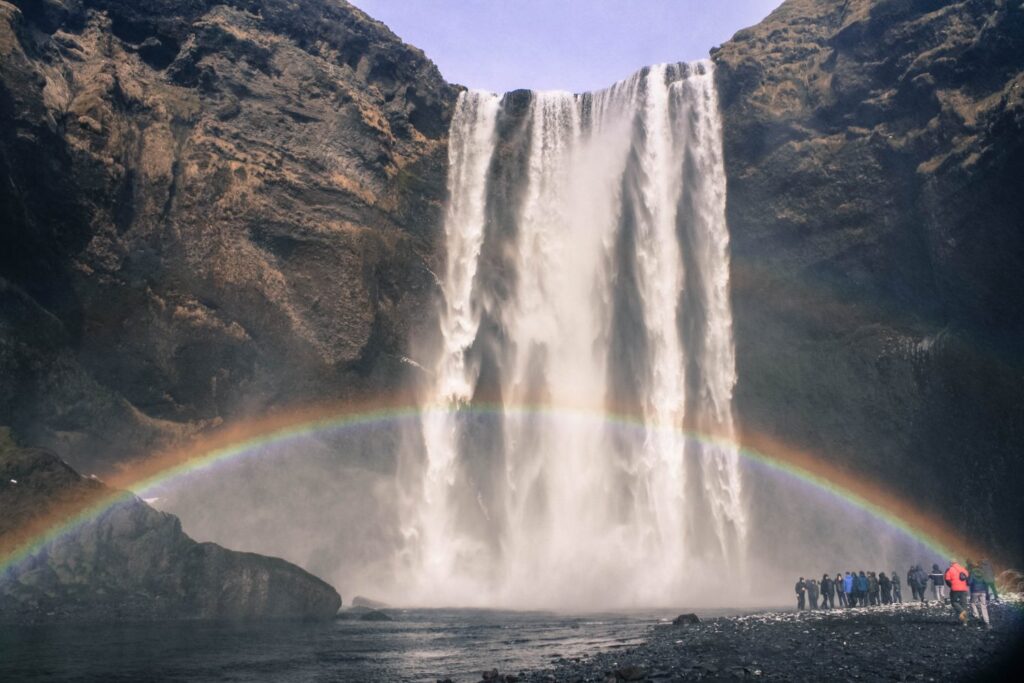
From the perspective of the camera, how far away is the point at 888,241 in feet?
131

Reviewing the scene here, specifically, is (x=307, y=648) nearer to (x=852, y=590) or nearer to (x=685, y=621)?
(x=685, y=621)

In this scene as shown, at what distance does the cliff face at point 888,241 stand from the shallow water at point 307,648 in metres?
18.1

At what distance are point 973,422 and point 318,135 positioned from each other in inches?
1432

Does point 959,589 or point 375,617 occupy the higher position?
point 959,589

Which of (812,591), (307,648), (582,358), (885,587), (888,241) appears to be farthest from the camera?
(582,358)

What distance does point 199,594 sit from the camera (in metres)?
28.7

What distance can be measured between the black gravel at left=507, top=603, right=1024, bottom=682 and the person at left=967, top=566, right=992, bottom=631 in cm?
39

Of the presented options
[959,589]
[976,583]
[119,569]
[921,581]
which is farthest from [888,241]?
[119,569]

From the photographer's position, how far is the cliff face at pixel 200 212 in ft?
119

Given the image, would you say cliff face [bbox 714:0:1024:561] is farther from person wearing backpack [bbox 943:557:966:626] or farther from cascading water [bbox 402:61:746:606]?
person wearing backpack [bbox 943:557:966:626]

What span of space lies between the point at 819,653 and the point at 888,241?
2929cm

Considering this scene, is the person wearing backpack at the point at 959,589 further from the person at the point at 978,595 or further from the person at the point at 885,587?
the person at the point at 885,587

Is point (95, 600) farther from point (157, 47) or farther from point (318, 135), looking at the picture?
point (157, 47)

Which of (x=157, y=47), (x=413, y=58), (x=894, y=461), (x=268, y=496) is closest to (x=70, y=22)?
(x=157, y=47)
